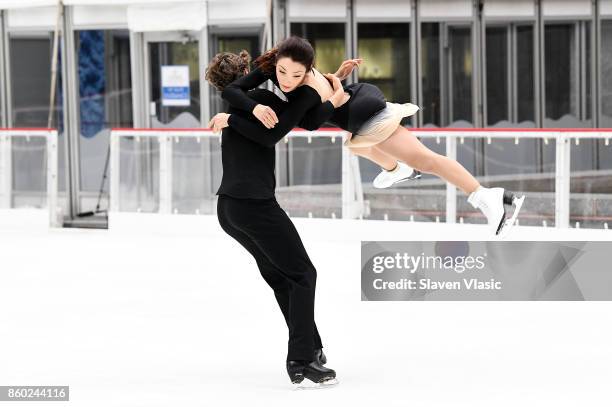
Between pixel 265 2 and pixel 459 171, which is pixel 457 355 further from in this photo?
pixel 265 2

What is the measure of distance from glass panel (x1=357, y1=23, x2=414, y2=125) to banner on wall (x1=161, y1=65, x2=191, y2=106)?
95.2 inches

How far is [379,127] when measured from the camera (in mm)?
4863

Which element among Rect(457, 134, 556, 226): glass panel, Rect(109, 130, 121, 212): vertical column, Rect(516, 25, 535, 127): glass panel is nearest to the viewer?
Rect(457, 134, 556, 226): glass panel

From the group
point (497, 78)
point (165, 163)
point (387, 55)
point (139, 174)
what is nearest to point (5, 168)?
point (139, 174)

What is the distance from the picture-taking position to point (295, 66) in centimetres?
509

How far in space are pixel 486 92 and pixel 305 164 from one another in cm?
416

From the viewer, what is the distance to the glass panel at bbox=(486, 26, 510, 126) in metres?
15.8

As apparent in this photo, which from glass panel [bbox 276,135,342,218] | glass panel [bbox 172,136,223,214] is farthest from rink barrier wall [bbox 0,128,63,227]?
glass panel [bbox 276,135,342,218]

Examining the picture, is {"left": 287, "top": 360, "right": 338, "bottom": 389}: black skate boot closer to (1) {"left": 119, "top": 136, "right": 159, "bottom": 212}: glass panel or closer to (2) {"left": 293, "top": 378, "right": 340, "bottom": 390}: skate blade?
(2) {"left": 293, "top": 378, "right": 340, "bottom": 390}: skate blade

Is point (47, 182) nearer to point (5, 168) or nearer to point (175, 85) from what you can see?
point (5, 168)

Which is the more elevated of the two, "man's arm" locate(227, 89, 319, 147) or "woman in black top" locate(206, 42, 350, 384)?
"man's arm" locate(227, 89, 319, 147)

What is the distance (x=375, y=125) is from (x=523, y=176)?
267 inches

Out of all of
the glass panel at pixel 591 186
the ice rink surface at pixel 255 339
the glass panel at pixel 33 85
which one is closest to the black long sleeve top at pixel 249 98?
the ice rink surface at pixel 255 339

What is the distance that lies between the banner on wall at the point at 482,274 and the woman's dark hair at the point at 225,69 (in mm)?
2797
